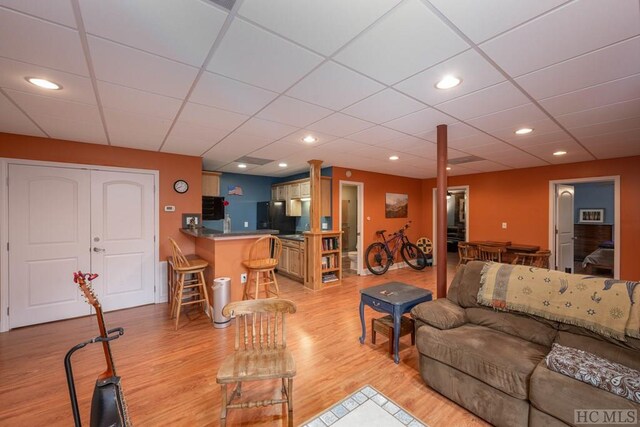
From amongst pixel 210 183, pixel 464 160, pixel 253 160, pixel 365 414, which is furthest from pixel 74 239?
pixel 464 160

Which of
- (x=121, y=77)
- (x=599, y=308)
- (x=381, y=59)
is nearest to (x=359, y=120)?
(x=381, y=59)

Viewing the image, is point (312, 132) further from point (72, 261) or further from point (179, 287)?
point (72, 261)

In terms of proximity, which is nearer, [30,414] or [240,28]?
[240,28]

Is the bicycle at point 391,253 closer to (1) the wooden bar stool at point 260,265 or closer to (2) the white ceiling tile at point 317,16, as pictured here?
(1) the wooden bar stool at point 260,265

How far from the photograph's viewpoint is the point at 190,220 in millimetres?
4480

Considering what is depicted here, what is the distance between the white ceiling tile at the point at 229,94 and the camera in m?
2.01

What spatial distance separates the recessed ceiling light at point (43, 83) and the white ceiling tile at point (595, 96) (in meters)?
4.06

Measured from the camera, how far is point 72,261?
3600 mm

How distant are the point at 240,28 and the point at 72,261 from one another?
406 cm

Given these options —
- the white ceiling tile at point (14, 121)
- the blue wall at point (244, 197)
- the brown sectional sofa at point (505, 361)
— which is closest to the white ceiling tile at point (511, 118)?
the brown sectional sofa at point (505, 361)

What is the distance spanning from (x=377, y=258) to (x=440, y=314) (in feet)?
13.4

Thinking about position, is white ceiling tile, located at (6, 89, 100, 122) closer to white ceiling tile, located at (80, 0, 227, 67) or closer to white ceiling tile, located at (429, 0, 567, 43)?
white ceiling tile, located at (80, 0, 227, 67)

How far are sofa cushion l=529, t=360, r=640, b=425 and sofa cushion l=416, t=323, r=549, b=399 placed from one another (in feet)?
0.22

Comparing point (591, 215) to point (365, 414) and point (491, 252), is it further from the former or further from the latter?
point (365, 414)
